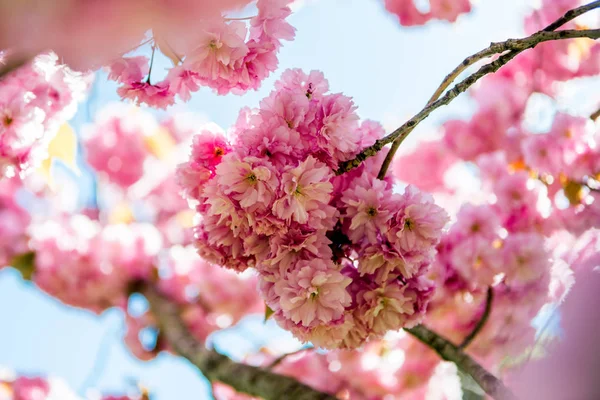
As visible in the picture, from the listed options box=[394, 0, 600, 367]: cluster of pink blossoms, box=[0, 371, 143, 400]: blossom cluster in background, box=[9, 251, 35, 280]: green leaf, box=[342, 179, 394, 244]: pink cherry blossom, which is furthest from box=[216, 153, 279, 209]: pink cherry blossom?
box=[0, 371, 143, 400]: blossom cluster in background

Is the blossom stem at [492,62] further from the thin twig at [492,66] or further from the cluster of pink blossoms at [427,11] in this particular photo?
the cluster of pink blossoms at [427,11]

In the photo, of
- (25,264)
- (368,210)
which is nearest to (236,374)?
(368,210)

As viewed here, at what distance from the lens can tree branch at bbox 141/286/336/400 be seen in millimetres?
1104

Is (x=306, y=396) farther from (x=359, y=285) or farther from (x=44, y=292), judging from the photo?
(x=44, y=292)

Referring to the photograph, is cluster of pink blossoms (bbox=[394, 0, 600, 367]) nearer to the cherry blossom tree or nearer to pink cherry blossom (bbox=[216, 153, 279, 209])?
the cherry blossom tree

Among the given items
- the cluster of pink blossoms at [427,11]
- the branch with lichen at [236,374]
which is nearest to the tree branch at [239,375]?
the branch with lichen at [236,374]

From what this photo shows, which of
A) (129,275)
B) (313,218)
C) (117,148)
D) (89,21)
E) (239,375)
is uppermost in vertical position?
(117,148)

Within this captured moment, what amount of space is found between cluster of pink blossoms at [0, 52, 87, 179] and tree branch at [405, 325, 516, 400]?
2.13 feet

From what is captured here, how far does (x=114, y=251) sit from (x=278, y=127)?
1605 millimetres

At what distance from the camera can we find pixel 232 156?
2.27 ft

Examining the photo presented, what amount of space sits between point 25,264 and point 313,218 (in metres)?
1.85

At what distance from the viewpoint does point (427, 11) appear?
156 centimetres

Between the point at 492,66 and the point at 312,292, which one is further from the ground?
the point at 492,66

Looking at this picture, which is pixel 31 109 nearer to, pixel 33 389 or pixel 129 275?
pixel 129 275
